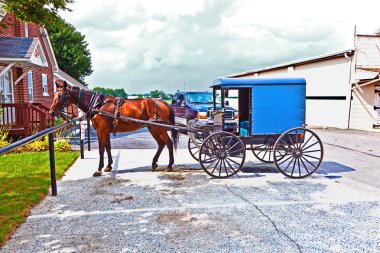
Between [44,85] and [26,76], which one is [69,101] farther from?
[44,85]

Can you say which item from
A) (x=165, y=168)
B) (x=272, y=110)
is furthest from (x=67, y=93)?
(x=272, y=110)

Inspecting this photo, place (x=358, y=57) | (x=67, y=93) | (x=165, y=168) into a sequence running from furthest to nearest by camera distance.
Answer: (x=358, y=57), (x=165, y=168), (x=67, y=93)

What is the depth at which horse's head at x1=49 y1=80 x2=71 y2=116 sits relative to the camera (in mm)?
6977

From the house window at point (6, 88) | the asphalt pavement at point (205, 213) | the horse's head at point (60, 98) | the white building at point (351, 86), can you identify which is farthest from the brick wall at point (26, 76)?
the white building at point (351, 86)

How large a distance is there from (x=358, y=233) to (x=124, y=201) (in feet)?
12.4

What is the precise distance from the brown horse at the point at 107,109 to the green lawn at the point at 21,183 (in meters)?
1.39

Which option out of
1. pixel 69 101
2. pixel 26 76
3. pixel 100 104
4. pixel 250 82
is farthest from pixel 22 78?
pixel 250 82

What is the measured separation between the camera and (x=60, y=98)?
22.9ft

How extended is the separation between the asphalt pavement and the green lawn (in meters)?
Answer: 0.20

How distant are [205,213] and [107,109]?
3.94 metres

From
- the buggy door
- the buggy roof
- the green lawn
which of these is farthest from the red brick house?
the buggy door

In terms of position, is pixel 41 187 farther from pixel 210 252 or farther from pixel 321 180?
pixel 321 180

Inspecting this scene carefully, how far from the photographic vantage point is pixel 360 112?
1925 centimetres

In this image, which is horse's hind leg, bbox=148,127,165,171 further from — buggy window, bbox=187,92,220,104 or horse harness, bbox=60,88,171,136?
buggy window, bbox=187,92,220,104
